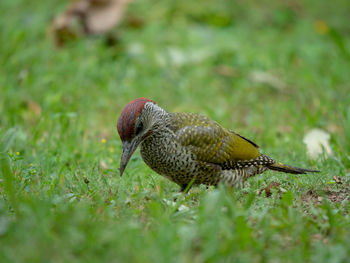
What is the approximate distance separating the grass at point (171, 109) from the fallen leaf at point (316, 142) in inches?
3.3

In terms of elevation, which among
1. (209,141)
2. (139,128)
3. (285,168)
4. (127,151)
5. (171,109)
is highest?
(139,128)

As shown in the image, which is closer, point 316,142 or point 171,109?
point 316,142

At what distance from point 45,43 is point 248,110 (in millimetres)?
3442

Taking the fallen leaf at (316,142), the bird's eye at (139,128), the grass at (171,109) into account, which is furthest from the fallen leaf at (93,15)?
the bird's eye at (139,128)

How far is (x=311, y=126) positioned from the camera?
5.59 metres

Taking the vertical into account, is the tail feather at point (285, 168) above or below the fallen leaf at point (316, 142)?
above

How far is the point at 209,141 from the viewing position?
3947 mm

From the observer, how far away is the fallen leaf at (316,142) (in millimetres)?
4848

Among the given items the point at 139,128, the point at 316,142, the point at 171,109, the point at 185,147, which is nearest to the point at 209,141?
the point at 185,147

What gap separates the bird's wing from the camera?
12.7 feet

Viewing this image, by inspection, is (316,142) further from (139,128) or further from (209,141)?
(139,128)

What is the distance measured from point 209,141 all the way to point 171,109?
2.39 m

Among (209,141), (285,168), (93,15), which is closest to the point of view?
(209,141)

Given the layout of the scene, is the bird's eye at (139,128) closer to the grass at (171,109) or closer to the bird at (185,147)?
the bird at (185,147)
